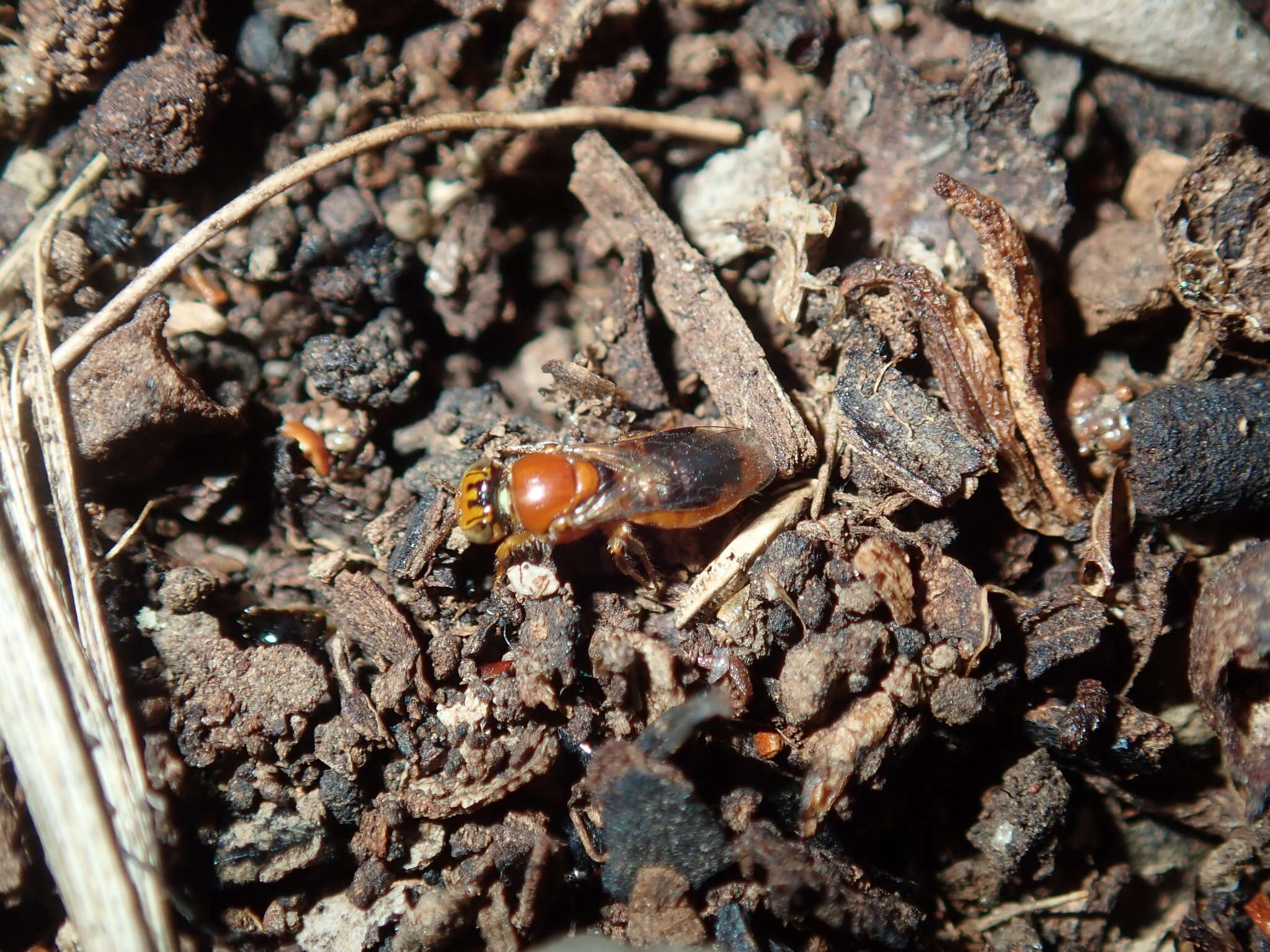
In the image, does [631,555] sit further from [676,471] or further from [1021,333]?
[1021,333]

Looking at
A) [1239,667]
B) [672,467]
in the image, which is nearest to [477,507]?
[672,467]

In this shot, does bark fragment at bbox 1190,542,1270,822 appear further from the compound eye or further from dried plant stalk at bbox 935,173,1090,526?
the compound eye

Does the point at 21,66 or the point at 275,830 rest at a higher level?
the point at 21,66

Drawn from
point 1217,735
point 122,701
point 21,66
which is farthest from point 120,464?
point 1217,735

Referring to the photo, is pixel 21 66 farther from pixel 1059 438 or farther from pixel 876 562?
pixel 1059 438

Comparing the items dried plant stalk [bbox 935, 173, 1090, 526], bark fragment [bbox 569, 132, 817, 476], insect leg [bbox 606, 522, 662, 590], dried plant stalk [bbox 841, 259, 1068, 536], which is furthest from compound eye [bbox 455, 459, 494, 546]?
dried plant stalk [bbox 935, 173, 1090, 526]

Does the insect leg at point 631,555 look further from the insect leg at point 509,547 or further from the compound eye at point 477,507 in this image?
the compound eye at point 477,507

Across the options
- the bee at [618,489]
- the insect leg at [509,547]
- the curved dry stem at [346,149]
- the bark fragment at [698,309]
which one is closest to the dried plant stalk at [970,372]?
the bark fragment at [698,309]
